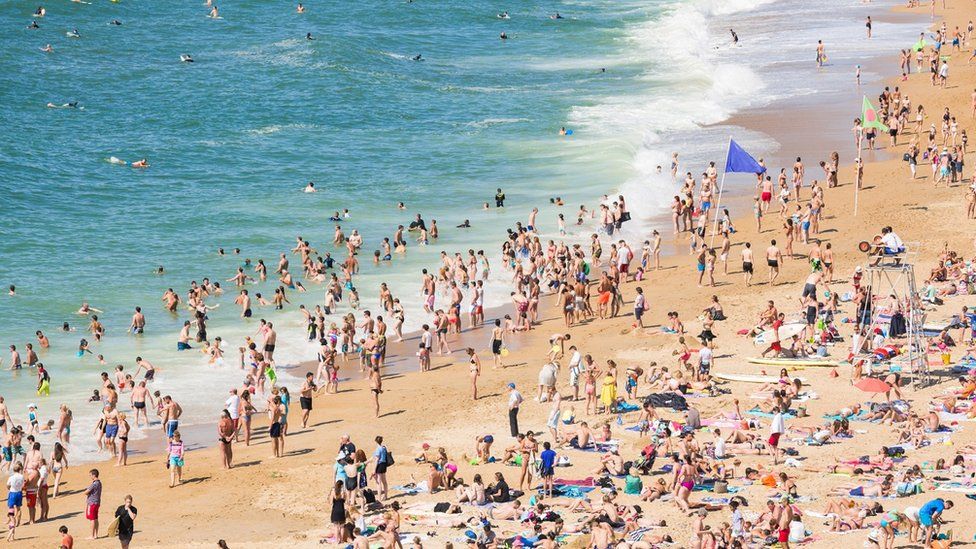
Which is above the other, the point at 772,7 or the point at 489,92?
the point at 772,7

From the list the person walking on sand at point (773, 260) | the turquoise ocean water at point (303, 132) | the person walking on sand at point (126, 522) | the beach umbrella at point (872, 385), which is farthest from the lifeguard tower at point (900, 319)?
the person walking on sand at point (126, 522)

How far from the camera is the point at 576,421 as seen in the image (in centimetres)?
2391

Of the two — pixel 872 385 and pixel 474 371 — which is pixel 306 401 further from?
pixel 872 385

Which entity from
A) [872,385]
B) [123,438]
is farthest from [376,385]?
[872,385]

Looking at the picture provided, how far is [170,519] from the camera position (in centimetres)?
2103

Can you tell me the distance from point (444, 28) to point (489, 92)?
1879cm

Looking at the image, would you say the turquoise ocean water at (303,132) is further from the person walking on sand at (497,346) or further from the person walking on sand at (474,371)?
the person walking on sand at (474,371)

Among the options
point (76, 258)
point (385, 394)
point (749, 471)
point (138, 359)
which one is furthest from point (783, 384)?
point (76, 258)

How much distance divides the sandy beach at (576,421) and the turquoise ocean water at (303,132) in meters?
2.94

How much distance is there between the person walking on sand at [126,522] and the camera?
1962 cm

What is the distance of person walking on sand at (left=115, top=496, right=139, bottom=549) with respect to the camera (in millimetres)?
19625

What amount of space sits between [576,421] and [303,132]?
100 ft

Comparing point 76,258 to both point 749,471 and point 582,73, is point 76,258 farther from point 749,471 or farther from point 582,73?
point 582,73

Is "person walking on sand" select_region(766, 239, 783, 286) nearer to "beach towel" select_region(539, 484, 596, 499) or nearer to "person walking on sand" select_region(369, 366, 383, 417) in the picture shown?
"person walking on sand" select_region(369, 366, 383, 417)
